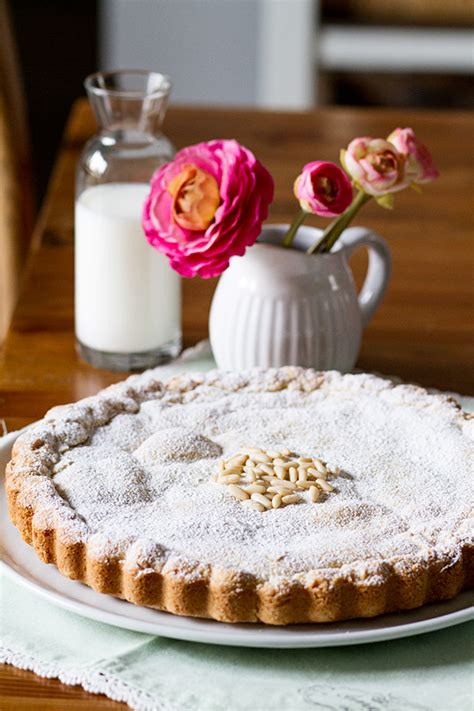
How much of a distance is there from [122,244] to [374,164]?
310 millimetres

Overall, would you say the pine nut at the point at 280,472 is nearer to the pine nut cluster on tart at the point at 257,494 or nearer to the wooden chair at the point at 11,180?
the pine nut cluster on tart at the point at 257,494

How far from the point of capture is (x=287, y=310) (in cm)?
120

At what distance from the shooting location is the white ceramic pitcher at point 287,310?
1199 mm

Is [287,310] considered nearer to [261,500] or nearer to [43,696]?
[261,500]

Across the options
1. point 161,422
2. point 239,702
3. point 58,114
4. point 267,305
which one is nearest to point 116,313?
point 267,305

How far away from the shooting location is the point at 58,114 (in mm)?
5125

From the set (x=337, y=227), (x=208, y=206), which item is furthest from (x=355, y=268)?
(x=208, y=206)

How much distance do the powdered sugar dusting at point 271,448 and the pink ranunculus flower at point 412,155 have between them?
21 cm

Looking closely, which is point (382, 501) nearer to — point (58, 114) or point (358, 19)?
point (358, 19)

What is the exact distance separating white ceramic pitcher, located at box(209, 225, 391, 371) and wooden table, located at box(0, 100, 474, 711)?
0.12 metres

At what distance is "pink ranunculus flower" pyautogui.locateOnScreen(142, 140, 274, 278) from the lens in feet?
A: 3.59

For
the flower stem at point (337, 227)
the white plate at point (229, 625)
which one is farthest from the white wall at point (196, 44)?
the white plate at point (229, 625)

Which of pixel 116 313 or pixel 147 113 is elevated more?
pixel 147 113

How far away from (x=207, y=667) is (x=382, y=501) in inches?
7.7
